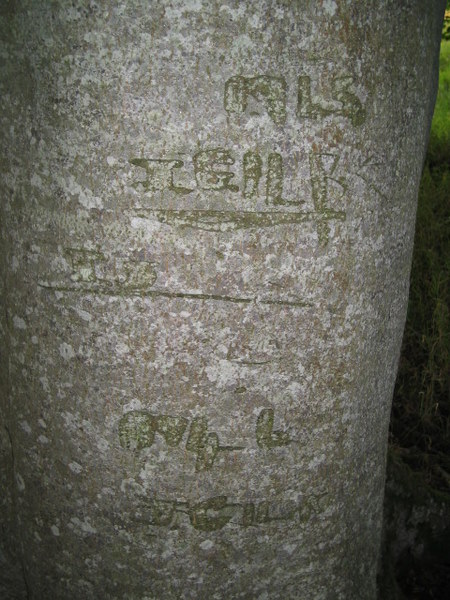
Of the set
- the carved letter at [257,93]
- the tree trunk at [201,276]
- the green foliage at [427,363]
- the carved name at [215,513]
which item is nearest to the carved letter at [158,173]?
the tree trunk at [201,276]

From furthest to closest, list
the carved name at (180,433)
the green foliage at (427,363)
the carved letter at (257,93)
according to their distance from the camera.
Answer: the green foliage at (427,363), the carved name at (180,433), the carved letter at (257,93)

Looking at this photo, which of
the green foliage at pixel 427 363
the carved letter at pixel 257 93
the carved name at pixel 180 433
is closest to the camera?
the carved letter at pixel 257 93

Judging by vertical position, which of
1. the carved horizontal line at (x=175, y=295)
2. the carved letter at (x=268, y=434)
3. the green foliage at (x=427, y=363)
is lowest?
the green foliage at (x=427, y=363)

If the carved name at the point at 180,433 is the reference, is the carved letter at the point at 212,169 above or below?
above

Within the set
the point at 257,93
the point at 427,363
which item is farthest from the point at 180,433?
the point at 427,363

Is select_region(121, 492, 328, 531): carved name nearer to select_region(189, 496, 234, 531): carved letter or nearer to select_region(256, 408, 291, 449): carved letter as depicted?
select_region(189, 496, 234, 531): carved letter

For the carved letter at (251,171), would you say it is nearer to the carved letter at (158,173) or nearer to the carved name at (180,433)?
the carved letter at (158,173)

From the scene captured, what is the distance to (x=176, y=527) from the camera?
1103 millimetres

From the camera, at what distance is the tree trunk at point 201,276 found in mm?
930

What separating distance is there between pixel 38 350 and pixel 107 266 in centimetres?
23

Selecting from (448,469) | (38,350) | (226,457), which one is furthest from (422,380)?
(38,350)

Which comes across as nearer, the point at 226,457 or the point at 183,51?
the point at 183,51

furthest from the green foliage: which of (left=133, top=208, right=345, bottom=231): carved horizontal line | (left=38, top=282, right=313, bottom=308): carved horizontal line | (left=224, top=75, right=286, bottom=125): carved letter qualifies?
(left=224, top=75, right=286, bottom=125): carved letter

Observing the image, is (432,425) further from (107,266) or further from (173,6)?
(173,6)
